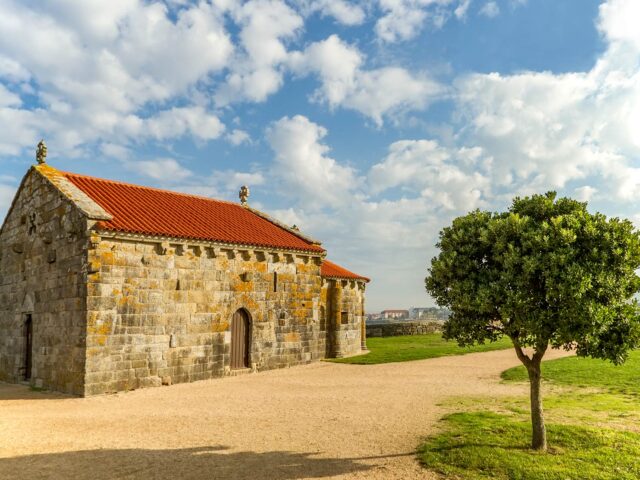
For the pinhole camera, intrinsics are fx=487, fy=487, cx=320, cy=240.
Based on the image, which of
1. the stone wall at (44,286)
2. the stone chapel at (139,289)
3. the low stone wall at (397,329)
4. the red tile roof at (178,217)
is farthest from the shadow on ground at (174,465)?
the low stone wall at (397,329)

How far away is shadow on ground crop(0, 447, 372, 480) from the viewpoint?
321 inches

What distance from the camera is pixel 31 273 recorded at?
19.6 metres

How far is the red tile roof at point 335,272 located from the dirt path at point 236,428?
9.22 meters

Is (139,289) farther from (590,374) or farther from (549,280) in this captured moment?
(590,374)

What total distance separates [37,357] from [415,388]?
13918 millimetres

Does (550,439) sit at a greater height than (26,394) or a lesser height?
greater

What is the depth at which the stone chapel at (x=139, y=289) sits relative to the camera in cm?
1653

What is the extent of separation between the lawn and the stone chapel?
10.0 m

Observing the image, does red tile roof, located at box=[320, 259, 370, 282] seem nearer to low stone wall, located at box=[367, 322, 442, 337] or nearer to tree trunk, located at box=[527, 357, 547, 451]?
low stone wall, located at box=[367, 322, 442, 337]


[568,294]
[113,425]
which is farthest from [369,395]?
[568,294]

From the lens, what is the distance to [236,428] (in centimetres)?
1108

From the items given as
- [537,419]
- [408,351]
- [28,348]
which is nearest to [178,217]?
[28,348]

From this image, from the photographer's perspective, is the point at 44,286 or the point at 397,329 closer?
the point at 44,286

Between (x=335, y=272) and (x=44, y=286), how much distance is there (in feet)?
49.1
